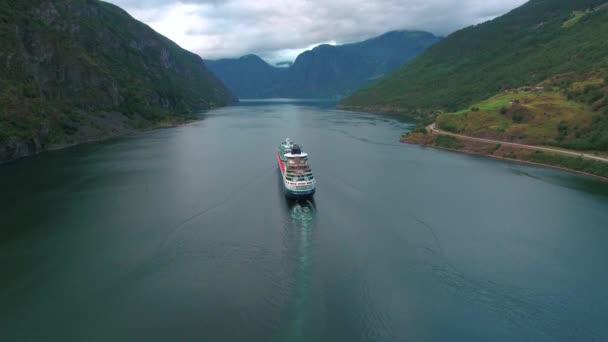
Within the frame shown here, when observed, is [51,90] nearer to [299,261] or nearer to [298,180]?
[298,180]

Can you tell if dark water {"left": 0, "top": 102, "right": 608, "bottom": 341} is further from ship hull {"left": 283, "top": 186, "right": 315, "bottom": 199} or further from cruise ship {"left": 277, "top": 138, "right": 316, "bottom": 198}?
cruise ship {"left": 277, "top": 138, "right": 316, "bottom": 198}

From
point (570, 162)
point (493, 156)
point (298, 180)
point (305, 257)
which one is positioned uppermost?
point (298, 180)

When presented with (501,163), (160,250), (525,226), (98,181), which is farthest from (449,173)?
(98,181)

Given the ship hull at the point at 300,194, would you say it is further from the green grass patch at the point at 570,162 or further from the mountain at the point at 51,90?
the mountain at the point at 51,90

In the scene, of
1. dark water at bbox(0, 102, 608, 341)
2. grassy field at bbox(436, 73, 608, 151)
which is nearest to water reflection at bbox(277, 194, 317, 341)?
dark water at bbox(0, 102, 608, 341)

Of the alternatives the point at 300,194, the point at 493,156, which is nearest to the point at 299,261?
the point at 300,194

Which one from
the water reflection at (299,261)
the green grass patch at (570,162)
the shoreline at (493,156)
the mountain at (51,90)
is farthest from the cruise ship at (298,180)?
the mountain at (51,90)

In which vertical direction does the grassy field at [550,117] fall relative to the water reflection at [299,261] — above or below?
above

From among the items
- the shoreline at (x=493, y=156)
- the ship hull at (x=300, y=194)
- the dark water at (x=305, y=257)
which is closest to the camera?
the dark water at (x=305, y=257)
